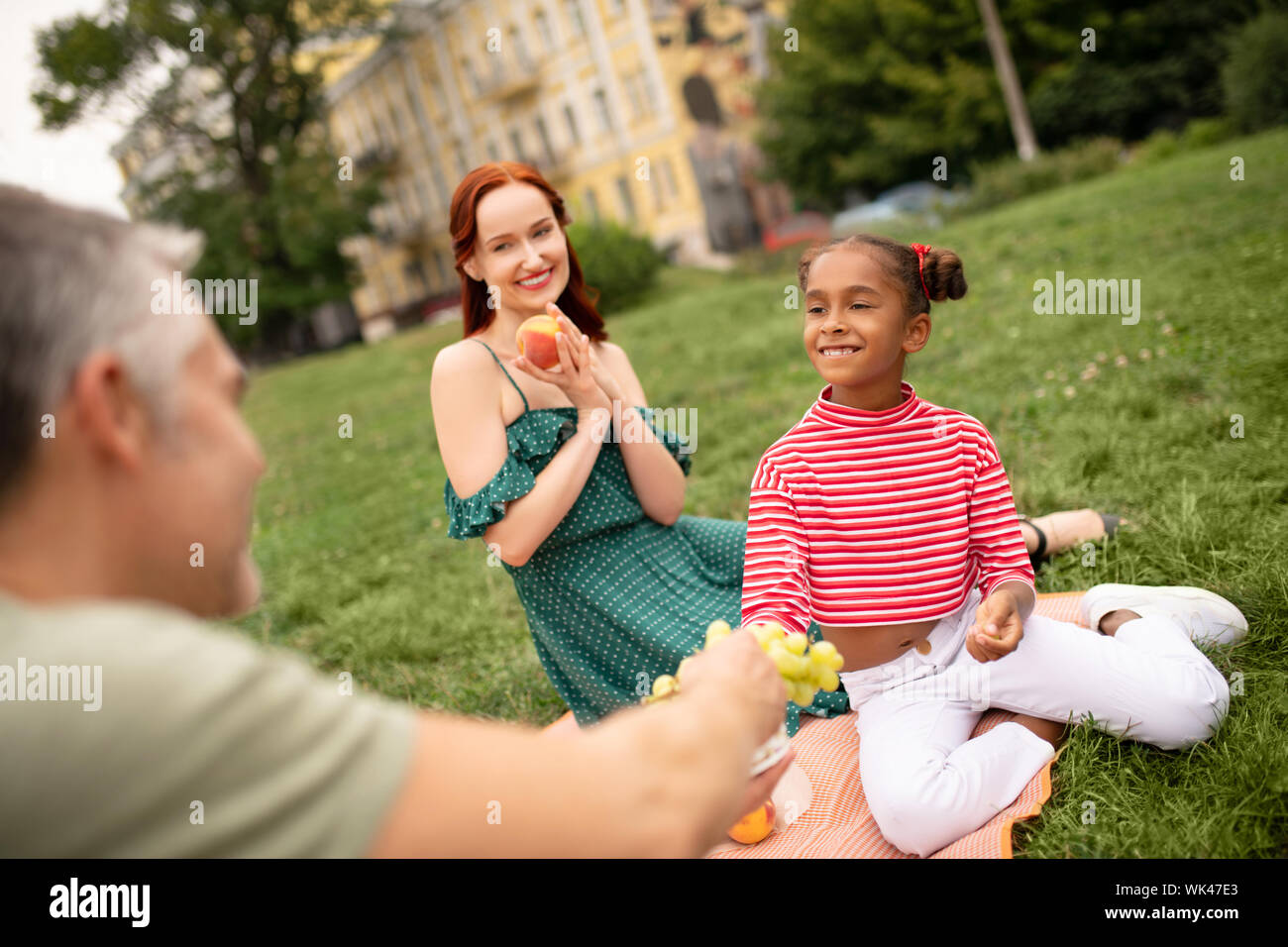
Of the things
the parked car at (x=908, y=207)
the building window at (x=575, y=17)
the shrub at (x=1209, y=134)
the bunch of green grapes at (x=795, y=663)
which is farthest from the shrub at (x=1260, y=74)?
the bunch of green grapes at (x=795, y=663)

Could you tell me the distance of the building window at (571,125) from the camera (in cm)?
3469

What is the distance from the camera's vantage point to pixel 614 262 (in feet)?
62.5

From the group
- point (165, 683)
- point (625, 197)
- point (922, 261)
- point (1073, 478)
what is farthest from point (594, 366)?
point (625, 197)

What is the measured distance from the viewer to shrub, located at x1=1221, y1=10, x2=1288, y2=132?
18062mm

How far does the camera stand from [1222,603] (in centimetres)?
282

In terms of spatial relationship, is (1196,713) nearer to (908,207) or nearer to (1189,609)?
(1189,609)

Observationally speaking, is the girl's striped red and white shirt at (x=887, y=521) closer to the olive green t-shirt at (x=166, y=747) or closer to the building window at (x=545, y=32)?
the olive green t-shirt at (x=166, y=747)

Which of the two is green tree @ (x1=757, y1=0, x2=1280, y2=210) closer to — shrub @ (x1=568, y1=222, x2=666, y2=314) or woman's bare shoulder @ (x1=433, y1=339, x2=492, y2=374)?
shrub @ (x1=568, y1=222, x2=666, y2=314)

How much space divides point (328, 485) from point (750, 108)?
1103 inches

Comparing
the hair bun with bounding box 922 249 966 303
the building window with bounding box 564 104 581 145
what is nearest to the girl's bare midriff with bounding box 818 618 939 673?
the hair bun with bounding box 922 249 966 303

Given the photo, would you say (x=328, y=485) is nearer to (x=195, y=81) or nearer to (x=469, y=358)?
(x=469, y=358)

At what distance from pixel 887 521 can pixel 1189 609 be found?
107 centimetres

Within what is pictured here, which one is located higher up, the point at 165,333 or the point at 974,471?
the point at 165,333
